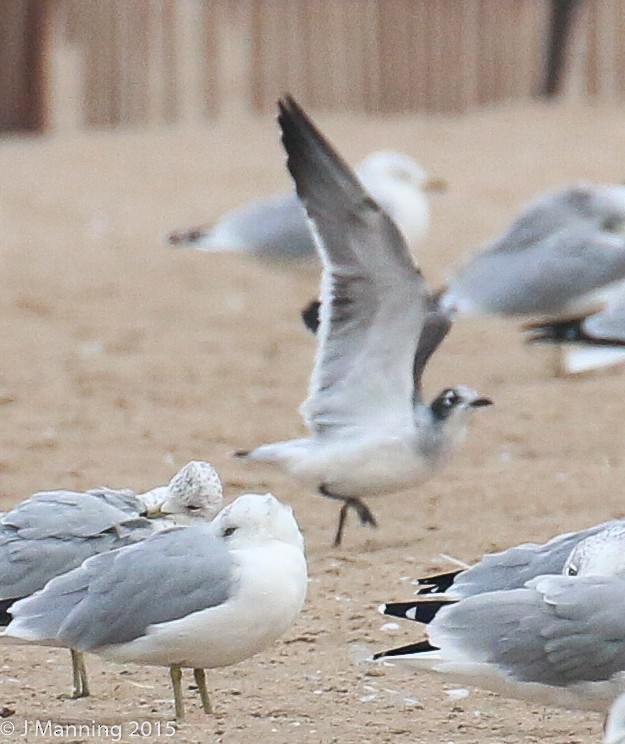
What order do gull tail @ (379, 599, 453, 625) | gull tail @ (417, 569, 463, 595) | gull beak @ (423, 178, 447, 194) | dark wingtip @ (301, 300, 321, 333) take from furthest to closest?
gull beak @ (423, 178, 447, 194) < dark wingtip @ (301, 300, 321, 333) < gull tail @ (417, 569, 463, 595) < gull tail @ (379, 599, 453, 625)

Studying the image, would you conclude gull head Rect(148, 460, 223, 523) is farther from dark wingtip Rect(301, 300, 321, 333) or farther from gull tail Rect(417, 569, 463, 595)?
dark wingtip Rect(301, 300, 321, 333)

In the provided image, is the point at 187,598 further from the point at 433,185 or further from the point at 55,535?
the point at 433,185

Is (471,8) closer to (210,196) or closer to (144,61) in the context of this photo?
(144,61)

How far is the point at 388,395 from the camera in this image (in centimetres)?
614

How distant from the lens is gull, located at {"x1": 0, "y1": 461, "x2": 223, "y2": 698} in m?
4.52

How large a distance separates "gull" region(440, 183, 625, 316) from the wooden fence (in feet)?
28.5

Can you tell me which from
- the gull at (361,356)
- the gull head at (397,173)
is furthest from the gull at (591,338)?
the gull head at (397,173)

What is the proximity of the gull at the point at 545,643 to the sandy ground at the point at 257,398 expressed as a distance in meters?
0.23

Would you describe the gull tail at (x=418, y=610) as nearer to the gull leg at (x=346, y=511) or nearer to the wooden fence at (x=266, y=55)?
the gull leg at (x=346, y=511)

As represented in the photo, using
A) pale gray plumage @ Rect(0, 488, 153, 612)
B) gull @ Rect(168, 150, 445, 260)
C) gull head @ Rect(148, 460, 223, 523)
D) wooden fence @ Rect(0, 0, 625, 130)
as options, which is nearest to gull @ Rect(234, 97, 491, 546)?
gull head @ Rect(148, 460, 223, 523)

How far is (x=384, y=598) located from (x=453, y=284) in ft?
13.9

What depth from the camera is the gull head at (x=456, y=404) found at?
605 cm

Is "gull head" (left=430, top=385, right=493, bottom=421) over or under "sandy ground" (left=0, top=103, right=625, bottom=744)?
over

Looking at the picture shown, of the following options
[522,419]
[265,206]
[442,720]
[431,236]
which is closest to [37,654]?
[442,720]
